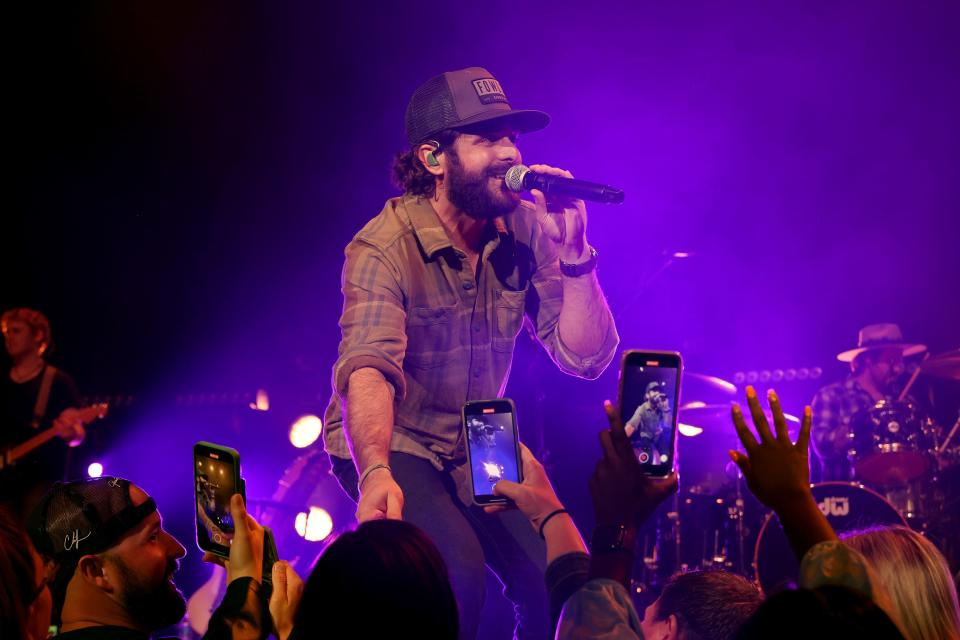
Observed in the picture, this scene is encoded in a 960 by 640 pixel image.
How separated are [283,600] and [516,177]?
1923mm

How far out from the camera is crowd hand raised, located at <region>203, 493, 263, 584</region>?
6.45 feet

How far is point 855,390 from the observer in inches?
272

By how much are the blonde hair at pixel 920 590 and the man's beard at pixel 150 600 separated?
5.95ft

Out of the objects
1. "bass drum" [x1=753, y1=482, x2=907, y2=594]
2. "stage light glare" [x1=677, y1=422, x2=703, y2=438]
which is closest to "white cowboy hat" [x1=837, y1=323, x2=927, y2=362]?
"stage light glare" [x1=677, y1=422, x2=703, y2=438]

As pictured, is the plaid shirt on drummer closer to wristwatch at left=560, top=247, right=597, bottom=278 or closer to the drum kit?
wristwatch at left=560, top=247, right=597, bottom=278

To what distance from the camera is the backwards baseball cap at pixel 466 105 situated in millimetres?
3469

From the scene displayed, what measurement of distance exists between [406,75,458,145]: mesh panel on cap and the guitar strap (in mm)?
4901

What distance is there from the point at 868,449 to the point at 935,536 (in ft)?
2.32

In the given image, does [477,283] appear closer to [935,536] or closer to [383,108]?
[383,108]

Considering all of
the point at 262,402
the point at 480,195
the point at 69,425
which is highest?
the point at 480,195

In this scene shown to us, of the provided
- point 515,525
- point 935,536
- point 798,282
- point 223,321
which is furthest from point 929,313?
point 223,321

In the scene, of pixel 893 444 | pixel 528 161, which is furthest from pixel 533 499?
pixel 893 444

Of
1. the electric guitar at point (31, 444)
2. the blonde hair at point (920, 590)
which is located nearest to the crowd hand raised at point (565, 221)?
the blonde hair at point (920, 590)

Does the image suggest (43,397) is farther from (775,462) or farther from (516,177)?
(775,462)
